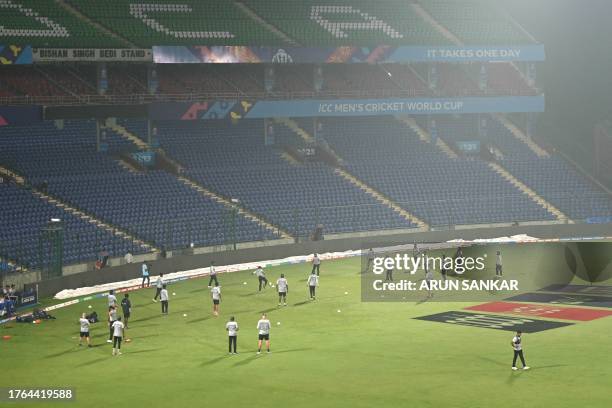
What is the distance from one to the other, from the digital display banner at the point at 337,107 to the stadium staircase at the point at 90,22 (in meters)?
4.72

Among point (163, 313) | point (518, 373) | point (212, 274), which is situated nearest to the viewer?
point (518, 373)

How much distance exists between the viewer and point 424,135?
262 ft

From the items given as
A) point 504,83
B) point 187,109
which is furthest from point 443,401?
point 504,83

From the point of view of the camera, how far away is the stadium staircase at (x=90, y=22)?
67562mm

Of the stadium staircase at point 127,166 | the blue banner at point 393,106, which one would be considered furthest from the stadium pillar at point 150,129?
the blue banner at point 393,106

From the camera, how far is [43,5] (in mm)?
69062

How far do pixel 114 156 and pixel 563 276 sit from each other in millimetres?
30308

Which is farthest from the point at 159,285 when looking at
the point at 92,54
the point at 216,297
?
the point at 92,54

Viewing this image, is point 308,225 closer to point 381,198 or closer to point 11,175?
point 381,198

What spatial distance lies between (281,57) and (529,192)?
69.5ft

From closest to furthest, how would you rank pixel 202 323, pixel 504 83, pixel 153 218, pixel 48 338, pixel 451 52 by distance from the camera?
pixel 48 338
pixel 202 323
pixel 153 218
pixel 451 52
pixel 504 83

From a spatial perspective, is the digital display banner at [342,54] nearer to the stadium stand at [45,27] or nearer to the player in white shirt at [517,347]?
the stadium stand at [45,27]

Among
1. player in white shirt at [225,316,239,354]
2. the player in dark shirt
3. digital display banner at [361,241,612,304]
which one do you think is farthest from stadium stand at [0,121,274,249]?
player in white shirt at [225,316,239,354]

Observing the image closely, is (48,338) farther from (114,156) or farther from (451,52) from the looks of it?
(451,52)
